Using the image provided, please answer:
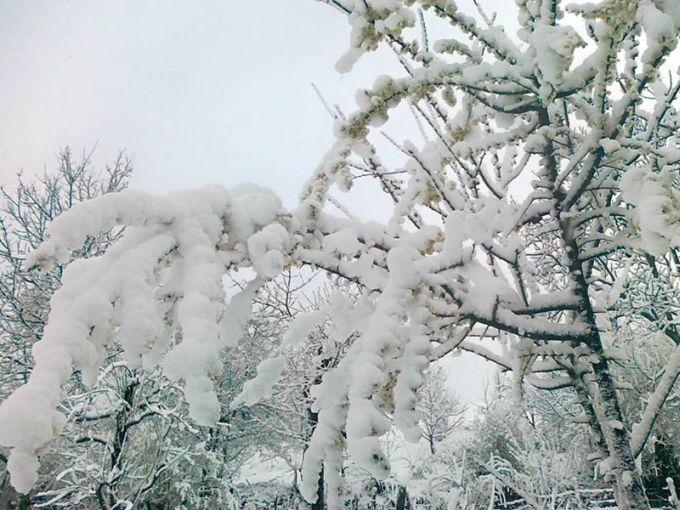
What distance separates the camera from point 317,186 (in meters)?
A: 1.64

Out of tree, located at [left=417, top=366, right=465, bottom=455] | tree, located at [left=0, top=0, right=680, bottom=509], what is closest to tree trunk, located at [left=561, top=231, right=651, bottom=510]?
tree, located at [left=0, top=0, right=680, bottom=509]

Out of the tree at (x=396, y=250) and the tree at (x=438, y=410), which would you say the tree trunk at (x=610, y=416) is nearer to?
the tree at (x=396, y=250)

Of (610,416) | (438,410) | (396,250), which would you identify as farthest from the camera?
(438,410)

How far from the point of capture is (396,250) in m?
1.37

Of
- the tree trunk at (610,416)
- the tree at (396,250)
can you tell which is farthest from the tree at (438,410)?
the tree at (396,250)

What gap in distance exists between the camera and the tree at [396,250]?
36.5 inches

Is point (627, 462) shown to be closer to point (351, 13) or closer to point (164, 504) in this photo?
point (351, 13)

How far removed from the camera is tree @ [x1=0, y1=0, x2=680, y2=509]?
0.93 meters

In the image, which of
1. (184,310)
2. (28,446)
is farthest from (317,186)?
(28,446)

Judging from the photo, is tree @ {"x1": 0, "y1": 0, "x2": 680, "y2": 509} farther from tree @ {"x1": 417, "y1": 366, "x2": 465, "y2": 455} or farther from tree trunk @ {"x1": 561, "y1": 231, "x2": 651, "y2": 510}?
tree @ {"x1": 417, "y1": 366, "x2": 465, "y2": 455}

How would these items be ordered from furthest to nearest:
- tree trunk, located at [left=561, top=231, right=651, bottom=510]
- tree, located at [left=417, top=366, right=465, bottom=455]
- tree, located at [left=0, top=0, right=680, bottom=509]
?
tree, located at [left=417, top=366, right=465, bottom=455]
tree trunk, located at [left=561, top=231, right=651, bottom=510]
tree, located at [left=0, top=0, right=680, bottom=509]

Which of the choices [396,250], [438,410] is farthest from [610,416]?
[438,410]

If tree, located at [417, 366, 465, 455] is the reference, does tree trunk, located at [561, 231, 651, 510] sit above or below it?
below

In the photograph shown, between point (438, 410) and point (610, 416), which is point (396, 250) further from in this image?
point (438, 410)
